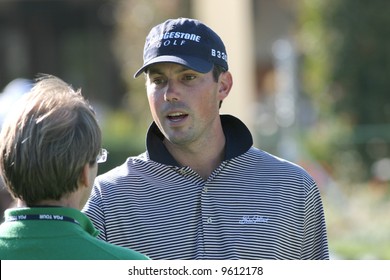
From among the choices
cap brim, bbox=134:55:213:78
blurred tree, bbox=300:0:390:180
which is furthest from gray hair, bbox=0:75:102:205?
blurred tree, bbox=300:0:390:180

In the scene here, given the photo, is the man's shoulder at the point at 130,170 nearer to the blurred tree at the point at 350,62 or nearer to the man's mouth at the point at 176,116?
the man's mouth at the point at 176,116

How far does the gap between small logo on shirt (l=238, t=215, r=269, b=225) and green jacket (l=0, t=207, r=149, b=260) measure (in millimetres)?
1011

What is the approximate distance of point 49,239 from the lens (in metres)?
2.73

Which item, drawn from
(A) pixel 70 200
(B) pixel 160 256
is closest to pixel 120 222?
(B) pixel 160 256

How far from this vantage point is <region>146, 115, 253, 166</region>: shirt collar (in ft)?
12.7

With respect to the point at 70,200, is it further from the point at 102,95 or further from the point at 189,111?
the point at 102,95

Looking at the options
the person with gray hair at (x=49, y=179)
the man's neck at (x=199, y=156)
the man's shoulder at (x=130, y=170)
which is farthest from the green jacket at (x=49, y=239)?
the man's neck at (x=199, y=156)

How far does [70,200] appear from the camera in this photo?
111 inches

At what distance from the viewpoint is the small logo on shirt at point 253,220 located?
146 inches

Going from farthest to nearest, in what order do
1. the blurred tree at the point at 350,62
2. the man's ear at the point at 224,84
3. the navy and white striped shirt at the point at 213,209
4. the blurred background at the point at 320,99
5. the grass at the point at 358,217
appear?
the blurred tree at the point at 350,62, the blurred background at the point at 320,99, the grass at the point at 358,217, the man's ear at the point at 224,84, the navy and white striped shirt at the point at 213,209

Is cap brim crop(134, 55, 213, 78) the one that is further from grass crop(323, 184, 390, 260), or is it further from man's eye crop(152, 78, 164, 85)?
grass crop(323, 184, 390, 260)

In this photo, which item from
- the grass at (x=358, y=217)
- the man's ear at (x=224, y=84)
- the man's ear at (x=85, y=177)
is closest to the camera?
the man's ear at (x=85, y=177)

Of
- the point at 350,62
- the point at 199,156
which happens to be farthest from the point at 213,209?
the point at 350,62

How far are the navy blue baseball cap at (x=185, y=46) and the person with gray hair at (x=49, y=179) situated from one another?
92 cm
